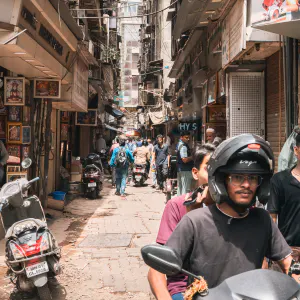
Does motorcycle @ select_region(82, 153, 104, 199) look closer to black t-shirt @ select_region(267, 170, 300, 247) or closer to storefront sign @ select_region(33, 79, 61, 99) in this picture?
storefront sign @ select_region(33, 79, 61, 99)

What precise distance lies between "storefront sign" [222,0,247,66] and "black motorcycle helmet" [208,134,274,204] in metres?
4.75

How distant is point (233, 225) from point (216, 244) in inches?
5.6

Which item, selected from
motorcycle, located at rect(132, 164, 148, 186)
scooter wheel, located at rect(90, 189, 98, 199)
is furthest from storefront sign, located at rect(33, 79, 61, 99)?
motorcycle, located at rect(132, 164, 148, 186)

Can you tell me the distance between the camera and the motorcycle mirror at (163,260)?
1.94 m

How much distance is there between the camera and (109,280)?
5.59 meters

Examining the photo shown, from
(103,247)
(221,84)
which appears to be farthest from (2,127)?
(221,84)

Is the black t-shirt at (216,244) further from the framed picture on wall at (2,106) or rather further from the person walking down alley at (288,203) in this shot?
the framed picture on wall at (2,106)

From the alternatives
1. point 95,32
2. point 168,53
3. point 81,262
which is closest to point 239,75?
point 81,262

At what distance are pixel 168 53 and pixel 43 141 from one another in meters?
21.4

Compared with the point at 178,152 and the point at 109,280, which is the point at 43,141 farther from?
the point at 109,280

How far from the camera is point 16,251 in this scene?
477 cm

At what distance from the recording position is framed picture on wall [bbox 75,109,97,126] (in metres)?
16.8

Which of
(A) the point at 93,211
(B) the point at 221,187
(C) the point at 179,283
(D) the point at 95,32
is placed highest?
(D) the point at 95,32

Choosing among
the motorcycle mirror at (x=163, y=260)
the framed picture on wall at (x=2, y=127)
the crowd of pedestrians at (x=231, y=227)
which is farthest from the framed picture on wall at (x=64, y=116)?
the motorcycle mirror at (x=163, y=260)
